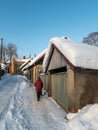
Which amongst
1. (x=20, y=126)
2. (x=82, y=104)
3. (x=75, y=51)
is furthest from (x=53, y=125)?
(x=75, y=51)

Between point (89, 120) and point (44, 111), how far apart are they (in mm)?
3805

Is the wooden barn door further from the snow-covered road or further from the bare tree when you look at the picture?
the bare tree

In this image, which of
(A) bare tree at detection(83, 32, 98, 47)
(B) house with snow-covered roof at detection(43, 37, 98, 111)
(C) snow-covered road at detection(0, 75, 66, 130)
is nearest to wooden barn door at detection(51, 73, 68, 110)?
(B) house with snow-covered roof at detection(43, 37, 98, 111)

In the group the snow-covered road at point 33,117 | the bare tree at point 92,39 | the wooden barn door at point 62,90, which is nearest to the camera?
the snow-covered road at point 33,117

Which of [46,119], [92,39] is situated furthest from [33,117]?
[92,39]

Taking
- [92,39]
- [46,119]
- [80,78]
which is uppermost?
[92,39]

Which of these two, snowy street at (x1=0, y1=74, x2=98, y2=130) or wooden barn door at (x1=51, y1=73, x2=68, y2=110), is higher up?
wooden barn door at (x1=51, y1=73, x2=68, y2=110)

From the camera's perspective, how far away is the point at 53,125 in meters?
10.1

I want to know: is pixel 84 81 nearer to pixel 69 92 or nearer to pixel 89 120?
pixel 69 92

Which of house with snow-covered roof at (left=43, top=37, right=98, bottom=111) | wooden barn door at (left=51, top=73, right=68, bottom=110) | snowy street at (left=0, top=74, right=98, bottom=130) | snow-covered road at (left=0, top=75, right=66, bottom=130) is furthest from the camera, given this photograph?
wooden barn door at (left=51, top=73, right=68, bottom=110)

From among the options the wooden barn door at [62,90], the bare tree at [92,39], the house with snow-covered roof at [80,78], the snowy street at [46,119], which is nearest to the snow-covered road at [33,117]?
the snowy street at [46,119]

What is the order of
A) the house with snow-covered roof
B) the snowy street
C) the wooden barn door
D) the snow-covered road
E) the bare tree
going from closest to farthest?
the snowy street
the snow-covered road
the house with snow-covered roof
the wooden barn door
the bare tree

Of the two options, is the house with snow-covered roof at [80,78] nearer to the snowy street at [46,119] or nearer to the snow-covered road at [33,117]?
the snowy street at [46,119]

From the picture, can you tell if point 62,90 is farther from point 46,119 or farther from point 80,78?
point 46,119
